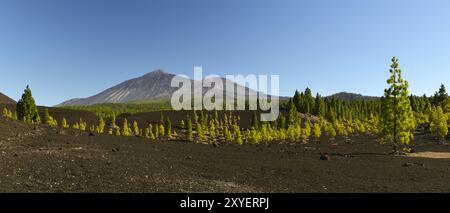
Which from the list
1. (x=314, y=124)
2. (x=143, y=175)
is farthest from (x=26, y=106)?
(x=314, y=124)

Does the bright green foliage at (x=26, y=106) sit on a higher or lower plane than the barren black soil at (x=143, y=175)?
higher

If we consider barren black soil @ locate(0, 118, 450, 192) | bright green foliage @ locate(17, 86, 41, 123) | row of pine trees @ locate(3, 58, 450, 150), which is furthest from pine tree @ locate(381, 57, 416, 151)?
bright green foliage @ locate(17, 86, 41, 123)

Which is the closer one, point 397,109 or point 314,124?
point 397,109

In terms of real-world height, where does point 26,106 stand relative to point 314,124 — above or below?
above

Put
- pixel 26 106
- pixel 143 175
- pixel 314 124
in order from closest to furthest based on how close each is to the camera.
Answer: pixel 143 175 < pixel 26 106 < pixel 314 124

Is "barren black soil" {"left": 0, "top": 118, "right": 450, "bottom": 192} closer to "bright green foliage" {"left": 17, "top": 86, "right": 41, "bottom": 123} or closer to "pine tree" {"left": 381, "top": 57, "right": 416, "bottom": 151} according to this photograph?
"pine tree" {"left": 381, "top": 57, "right": 416, "bottom": 151}

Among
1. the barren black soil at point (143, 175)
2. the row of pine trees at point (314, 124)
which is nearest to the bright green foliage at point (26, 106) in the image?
the row of pine trees at point (314, 124)

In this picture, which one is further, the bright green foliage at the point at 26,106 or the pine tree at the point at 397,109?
the bright green foliage at the point at 26,106

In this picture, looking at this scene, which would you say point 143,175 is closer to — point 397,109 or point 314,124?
point 397,109

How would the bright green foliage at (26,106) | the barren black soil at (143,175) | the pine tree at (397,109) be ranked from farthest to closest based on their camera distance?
the bright green foliage at (26,106) → the pine tree at (397,109) → the barren black soil at (143,175)

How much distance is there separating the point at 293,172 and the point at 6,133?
20.0 metres

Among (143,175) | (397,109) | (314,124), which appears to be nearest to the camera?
(143,175)

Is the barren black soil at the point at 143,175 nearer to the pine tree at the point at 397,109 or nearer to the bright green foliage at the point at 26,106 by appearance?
the pine tree at the point at 397,109
